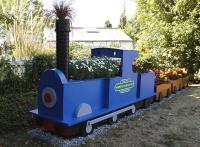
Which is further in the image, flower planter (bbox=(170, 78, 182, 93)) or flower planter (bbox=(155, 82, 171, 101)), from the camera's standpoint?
flower planter (bbox=(170, 78, 182, 93))

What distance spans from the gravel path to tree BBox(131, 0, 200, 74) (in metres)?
4.85

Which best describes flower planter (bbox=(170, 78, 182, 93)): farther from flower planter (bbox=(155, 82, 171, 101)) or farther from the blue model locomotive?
the blue model locomotive

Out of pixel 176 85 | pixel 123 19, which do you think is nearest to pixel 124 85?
pixel 176 85

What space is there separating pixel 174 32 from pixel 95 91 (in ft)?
23.4

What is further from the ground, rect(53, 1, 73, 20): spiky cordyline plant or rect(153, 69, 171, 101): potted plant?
rect(53, 1, 73, 20): spiky cordyline plant

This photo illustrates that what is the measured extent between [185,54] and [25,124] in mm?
8193

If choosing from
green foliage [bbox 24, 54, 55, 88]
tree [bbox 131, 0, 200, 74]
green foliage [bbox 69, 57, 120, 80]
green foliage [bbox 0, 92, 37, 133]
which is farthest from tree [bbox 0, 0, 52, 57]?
tree [bbox 131, 0, 200, 74]

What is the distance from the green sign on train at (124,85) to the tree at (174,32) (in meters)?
5.77

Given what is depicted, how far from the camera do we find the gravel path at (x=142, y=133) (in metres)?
4.52

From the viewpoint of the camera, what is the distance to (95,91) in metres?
5.00

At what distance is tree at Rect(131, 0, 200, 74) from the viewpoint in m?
11.0

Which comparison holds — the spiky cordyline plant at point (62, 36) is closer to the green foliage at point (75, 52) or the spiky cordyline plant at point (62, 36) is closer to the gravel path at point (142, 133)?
the gravel path at point (142, 133)

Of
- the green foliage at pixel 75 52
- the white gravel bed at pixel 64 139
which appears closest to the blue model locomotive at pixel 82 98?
the white gravel bed at pixel 64 139

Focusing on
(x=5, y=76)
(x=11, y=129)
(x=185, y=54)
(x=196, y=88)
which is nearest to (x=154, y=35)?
(x=185, y=54)
